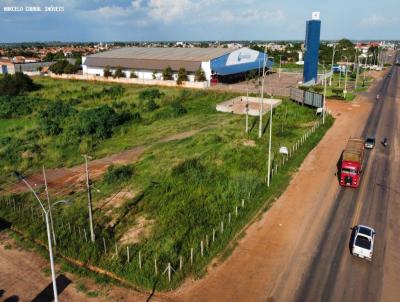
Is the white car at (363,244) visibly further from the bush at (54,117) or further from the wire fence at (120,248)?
the bush at (54,117)

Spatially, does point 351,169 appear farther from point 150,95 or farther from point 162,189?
point 150,95

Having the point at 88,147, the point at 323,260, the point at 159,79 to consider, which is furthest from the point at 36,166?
the point at 159,79

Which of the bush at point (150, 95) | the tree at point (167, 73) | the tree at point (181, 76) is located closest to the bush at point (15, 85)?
the tree at point (167, 73)

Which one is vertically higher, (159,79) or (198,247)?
(159,79)

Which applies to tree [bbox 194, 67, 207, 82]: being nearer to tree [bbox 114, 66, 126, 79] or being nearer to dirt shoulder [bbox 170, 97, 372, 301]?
tree [bbox 114, 66, 126, 79]

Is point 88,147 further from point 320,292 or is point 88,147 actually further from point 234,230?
point 320,292

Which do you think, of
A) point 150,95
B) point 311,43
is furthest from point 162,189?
point 311,43
